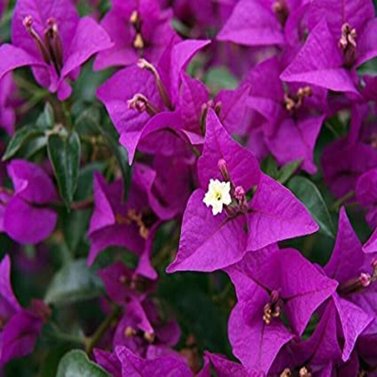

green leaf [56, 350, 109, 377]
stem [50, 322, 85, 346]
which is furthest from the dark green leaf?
green leaf [56, 350, 109, 377]

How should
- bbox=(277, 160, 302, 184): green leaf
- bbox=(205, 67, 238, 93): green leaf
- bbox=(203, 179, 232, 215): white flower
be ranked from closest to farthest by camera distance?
bbox=(203, 179, 232, 215): white flower < bbox=(277, 160, 302, 184): green leaf < bbox=(205, 67, 238, 93): green leaf

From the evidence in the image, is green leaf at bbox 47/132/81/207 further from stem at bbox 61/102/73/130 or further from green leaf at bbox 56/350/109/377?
green leaf at bbox 56/350/109/377

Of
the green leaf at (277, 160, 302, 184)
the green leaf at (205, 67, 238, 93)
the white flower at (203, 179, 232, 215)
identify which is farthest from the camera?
the green leaf at (205, 67, 238, 93)

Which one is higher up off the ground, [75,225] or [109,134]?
[109,134]

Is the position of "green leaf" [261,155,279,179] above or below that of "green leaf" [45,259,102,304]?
above

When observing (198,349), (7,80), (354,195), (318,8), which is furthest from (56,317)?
(318,8)

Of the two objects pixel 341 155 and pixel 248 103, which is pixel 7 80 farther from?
pixel 341 155

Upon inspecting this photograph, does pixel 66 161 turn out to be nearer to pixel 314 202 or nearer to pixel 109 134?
pixel 109 134

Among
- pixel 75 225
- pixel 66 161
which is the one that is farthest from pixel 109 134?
pixel 75 225
